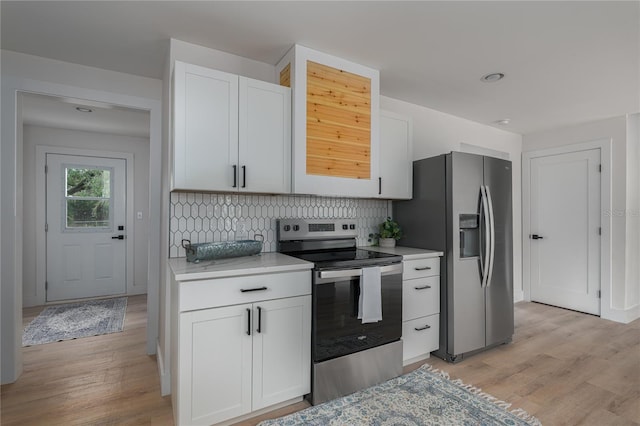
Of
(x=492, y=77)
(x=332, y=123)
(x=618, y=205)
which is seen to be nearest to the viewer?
(x=332, y=123)

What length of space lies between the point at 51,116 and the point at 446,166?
454cm

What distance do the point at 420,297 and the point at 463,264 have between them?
477 mm

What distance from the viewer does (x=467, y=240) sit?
2818 millimetres

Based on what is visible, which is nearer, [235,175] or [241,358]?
[241,358]

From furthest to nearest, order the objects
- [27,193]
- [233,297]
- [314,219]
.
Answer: [27,193] < [314,219] < [233,297]

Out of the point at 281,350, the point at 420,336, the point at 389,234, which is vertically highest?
the point at 389,234

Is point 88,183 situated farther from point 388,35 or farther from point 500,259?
point 500,259

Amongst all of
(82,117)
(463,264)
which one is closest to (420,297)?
(463,264)

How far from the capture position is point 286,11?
6.27 ft

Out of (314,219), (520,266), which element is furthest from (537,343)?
(314,219)

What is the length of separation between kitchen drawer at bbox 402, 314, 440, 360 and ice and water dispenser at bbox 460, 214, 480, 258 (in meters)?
0.62

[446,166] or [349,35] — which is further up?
[349,35]

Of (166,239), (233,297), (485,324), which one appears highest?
(166,239)

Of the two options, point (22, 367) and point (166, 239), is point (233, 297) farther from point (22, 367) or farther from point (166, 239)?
point (22, 367)
